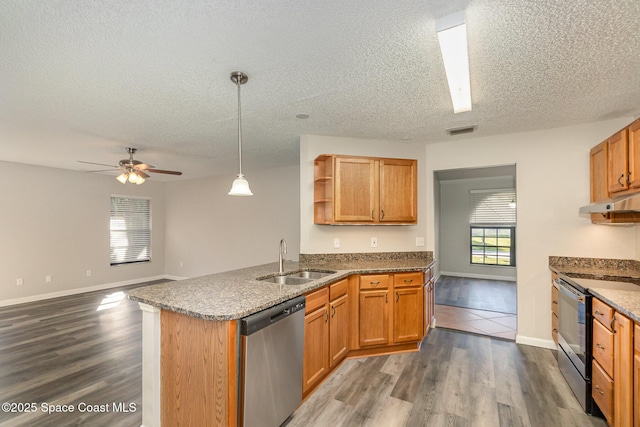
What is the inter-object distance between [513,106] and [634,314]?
192 cm

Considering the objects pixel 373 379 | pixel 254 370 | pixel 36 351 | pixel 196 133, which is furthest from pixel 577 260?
pixel 36 351

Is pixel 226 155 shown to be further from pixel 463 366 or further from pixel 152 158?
pixel 463 366

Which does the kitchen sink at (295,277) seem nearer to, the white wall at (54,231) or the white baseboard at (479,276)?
the white wall at (54,231)

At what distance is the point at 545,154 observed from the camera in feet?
11.1

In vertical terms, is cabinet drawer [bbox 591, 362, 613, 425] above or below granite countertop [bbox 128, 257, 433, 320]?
below

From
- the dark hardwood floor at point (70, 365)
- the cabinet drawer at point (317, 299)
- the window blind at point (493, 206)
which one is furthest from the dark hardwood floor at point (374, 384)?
the window blind at point (493, 206)

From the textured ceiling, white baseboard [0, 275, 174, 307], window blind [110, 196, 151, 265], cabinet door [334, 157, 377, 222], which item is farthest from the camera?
window blind [110, 196, 151, 265]

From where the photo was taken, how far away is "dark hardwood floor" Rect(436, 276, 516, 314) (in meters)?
4.93

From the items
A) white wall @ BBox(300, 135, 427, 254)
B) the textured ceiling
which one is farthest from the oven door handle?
the textured ceiling

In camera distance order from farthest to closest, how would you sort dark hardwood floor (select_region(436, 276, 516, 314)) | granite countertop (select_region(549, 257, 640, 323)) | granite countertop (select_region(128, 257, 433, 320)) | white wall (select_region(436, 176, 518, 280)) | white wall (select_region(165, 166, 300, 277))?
1. white wall (select_region(436, 176, 518, 280))
2. white wall (select_region(165, 166, 300, 277))
3. dark hardwood floor (select_region(436, 276, 516, 314))
4. granite countertop (select_region(549, 257, 640, 323))
5. granite countertop (select_region(128, 257, 433, 320))

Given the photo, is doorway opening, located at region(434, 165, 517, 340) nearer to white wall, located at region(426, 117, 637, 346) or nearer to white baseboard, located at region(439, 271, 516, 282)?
white baseboard, located at region(439, 271, 516, 282)

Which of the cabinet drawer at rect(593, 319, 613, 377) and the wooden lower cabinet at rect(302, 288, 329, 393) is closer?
the cabinet drawer at rect(593, 319, 613, 377)

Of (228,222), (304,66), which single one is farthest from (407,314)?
(228,222)

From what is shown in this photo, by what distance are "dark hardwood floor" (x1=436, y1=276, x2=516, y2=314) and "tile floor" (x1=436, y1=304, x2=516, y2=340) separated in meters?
0.28
